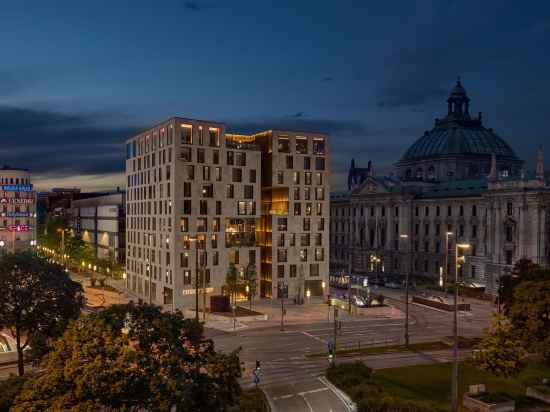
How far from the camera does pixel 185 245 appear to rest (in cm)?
9138

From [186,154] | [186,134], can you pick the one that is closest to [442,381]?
[186,154]

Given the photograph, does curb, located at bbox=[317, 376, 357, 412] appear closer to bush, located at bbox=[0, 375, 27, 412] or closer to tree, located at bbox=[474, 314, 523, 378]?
tree, located at bbox=[474, 314, 523, 378]

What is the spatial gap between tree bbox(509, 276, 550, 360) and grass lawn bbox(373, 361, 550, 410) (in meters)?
3.08

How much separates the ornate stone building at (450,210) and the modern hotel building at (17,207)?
9441 cm

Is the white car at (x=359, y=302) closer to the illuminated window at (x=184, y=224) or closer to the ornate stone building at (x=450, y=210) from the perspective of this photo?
the ornate stone building at (x=450, y=210)

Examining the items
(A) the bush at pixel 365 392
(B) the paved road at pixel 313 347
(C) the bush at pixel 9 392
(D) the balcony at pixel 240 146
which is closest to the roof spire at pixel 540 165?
(B) the paved road at pixel 313 347

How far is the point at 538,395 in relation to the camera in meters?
44.0

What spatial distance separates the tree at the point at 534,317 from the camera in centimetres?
4897

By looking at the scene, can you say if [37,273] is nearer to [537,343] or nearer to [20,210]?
[537,343]

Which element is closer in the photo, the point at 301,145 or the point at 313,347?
the point at 313,347

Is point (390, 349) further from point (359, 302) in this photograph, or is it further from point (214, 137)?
point (214, 137)

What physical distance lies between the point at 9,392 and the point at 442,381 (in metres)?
34.4

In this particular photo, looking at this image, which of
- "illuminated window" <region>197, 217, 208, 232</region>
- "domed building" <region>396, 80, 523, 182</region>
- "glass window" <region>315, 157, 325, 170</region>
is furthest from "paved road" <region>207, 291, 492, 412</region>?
"domed building" <region>396, 80, 523, 182</region>

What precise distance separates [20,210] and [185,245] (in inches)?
4067
